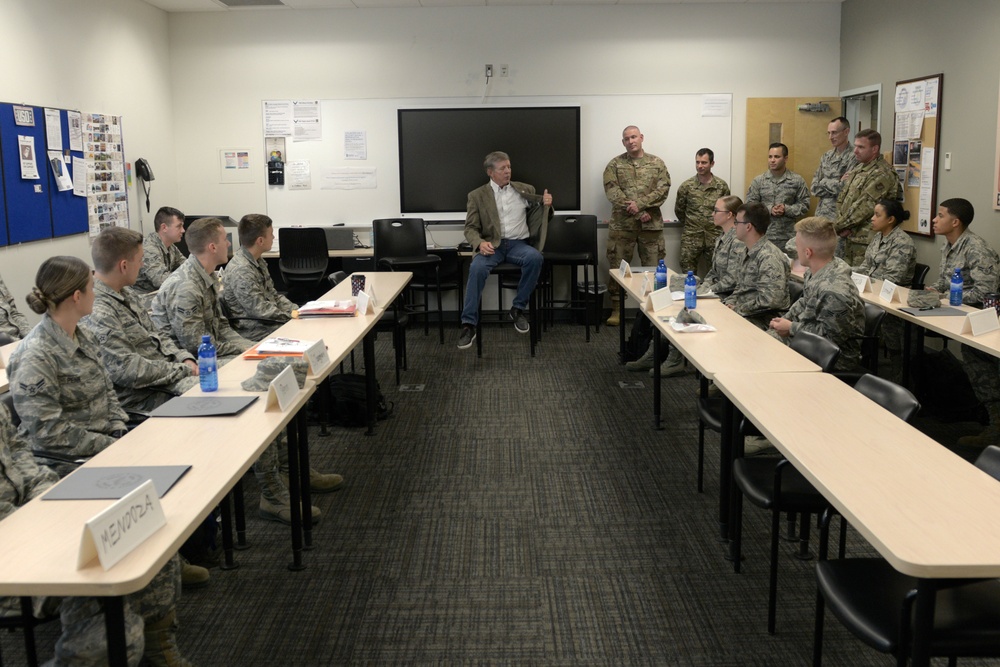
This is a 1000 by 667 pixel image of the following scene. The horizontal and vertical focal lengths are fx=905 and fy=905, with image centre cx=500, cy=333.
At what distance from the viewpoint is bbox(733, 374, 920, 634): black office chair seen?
2.94 m

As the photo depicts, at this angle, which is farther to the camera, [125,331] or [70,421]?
[125,331]

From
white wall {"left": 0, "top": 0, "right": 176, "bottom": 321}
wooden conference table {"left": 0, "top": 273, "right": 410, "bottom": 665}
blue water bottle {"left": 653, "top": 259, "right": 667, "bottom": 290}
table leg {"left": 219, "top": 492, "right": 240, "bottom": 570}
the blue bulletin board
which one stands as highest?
white wall {"left": 0, "top": 0, "right": 176, "bottom": 321}

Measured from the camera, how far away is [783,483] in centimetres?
314

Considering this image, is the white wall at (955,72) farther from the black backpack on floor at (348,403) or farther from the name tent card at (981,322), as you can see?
the black backpack on floor at (348,403)

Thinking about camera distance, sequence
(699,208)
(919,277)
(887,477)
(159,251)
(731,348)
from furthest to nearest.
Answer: (699,208) < (159,251) < (919,277) < (731,348) < (887,477)

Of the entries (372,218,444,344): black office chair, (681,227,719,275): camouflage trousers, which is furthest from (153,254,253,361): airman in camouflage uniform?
(681,227,719,275): camouflage trousers

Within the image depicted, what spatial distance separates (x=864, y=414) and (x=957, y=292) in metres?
2.53

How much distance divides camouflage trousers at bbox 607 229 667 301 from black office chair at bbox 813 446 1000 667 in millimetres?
6196

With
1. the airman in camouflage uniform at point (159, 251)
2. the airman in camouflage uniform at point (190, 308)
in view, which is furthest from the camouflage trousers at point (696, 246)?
the airman in camouflage uniform at point (190, 308)

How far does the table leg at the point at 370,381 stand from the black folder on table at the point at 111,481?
98.0 inches

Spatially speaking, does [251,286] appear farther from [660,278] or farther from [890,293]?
[890,293]

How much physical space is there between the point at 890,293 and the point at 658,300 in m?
1.36

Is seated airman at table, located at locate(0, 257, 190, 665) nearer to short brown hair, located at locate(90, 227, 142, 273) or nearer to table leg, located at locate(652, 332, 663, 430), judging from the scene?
short brown hair, located at locate(90, 227, 142, 273)

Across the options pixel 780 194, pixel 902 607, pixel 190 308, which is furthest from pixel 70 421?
pixel 780 194
